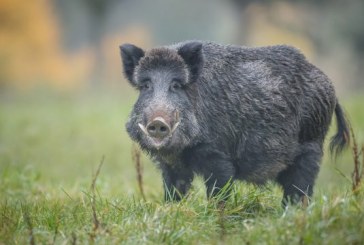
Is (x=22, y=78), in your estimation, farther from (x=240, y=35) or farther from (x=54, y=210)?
(x=54, y=210)

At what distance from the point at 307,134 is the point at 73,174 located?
525 centimetres

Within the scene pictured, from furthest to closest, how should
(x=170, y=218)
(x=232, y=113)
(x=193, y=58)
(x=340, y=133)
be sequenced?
(x=340, y=133) < (x=232, y=113) < (x=193, y=58) < (x=170, y=218)

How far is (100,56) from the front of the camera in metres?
34.2

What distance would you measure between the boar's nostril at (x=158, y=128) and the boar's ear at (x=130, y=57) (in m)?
0.93

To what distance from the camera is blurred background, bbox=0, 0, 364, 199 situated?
→ 13.1m

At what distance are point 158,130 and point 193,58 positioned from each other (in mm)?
923

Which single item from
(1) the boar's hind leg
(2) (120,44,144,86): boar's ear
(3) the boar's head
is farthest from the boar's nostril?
(1) the boar's hind leg

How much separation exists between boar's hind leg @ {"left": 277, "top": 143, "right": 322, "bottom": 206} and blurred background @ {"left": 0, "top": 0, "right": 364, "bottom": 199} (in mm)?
2931

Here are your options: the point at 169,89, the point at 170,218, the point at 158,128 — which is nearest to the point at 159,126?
the point at 158,128

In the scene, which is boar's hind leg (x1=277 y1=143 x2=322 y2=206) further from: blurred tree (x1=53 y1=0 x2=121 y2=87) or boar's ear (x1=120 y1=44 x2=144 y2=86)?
blurred tree (x1=53 y1=0 x2=121 y2=87)

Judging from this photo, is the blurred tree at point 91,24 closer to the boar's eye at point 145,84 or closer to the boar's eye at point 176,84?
the boar's eye at point 145,84

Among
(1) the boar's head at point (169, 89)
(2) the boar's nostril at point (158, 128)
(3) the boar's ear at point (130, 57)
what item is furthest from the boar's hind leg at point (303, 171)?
(3) the boar's ear at point (130, 57)

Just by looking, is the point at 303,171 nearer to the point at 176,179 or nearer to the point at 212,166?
the point at 212,166

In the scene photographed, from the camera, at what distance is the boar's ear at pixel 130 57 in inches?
244
